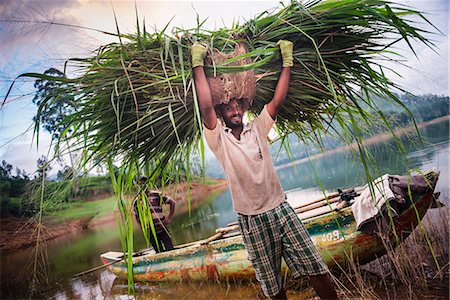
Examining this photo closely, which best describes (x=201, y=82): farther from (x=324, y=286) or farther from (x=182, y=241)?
(x=182, y=241)

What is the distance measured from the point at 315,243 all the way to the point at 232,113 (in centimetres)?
88

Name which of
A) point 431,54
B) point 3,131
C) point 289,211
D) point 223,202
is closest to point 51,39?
point 3,131

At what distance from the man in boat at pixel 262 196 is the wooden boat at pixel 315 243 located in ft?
0.82

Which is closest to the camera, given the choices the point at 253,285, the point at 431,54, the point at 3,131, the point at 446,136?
the point at 3,131

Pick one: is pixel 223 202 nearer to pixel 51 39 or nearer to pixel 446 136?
pixel 446 136

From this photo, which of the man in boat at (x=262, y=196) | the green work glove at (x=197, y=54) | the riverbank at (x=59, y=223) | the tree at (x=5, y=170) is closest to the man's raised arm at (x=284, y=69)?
the man in boat at (x=262, y=196)

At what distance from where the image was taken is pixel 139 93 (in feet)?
3.23

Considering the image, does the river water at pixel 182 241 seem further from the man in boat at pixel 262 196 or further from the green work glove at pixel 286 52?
the green work glove at pixel 286 52

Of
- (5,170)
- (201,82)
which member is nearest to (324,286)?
(201,82)

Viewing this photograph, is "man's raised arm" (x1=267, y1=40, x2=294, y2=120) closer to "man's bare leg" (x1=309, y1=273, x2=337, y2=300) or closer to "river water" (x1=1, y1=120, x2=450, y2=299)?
"river water" (x1=1, y1=120, x2=450, y2=299)

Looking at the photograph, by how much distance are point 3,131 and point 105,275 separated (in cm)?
167

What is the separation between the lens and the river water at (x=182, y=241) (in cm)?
177

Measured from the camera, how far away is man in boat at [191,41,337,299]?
0.92 m

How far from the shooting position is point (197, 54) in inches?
35.9
